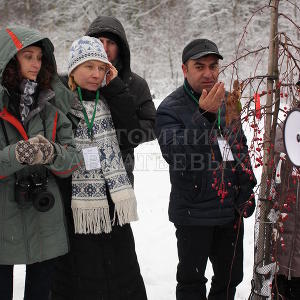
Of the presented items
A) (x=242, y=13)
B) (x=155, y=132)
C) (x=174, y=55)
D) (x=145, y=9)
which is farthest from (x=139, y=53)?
(x=155, y=132)

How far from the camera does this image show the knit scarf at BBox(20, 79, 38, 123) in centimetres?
190

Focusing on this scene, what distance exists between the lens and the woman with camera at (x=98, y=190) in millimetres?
2121

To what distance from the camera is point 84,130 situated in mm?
2170

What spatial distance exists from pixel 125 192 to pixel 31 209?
1.62 feet

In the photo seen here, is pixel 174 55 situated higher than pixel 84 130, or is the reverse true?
pixel 174 55

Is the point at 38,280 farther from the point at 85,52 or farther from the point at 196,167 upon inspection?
the point at 85,52

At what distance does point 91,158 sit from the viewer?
2121mm

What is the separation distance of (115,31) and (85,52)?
14.4 inches

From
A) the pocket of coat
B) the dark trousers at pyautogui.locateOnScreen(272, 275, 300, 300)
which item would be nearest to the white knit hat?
the pocket of coat

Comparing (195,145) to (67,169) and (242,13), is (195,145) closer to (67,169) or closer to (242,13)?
(67,169)

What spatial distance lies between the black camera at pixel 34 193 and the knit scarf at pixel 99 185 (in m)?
0.25

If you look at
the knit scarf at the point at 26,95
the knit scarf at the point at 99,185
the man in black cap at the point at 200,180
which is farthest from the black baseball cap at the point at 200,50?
the knit scarf at the point at 26,95

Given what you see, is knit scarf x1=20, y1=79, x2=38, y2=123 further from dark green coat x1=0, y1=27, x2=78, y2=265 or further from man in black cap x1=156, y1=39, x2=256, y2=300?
man in black cap x1=156, y1=39, x2=256, y2=300

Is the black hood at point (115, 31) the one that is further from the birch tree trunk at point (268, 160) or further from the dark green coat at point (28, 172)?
the birch tree trunk at point (268, 160)
